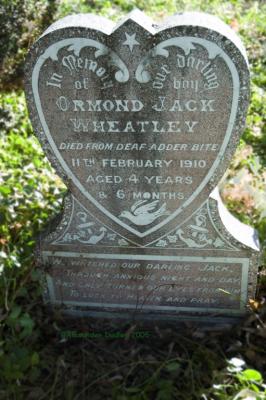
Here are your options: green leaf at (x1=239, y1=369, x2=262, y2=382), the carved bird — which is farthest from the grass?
the carved bird

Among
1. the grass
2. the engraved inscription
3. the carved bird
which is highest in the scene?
the engraved inscription

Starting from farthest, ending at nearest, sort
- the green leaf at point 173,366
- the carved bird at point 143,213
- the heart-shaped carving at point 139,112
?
the carved bird at point 143,213 → the green leaf at point 173,366 → the heart-shaped carving at point 139,112

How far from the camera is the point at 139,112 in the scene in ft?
7.90

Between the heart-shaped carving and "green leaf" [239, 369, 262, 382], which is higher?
the heart-shaped carving

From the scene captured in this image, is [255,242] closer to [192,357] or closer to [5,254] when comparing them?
[192,357]

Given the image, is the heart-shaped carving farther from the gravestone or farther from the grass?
the grass

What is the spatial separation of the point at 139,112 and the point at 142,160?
0.86ft

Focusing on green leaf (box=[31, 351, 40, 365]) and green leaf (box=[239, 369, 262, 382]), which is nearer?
green leaf (box=[239, 369, 262, 382])

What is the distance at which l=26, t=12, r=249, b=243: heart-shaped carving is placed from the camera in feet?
7.35


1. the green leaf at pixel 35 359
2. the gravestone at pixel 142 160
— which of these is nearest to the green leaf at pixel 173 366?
→ the gravestone at pixel 142 160

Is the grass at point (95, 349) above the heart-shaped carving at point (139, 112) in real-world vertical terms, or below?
below

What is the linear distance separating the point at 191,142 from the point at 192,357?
43.9 inches

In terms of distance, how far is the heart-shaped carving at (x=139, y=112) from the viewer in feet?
7.35

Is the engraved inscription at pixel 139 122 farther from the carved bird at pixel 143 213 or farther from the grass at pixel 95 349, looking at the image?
the grass at pixel 95 349
